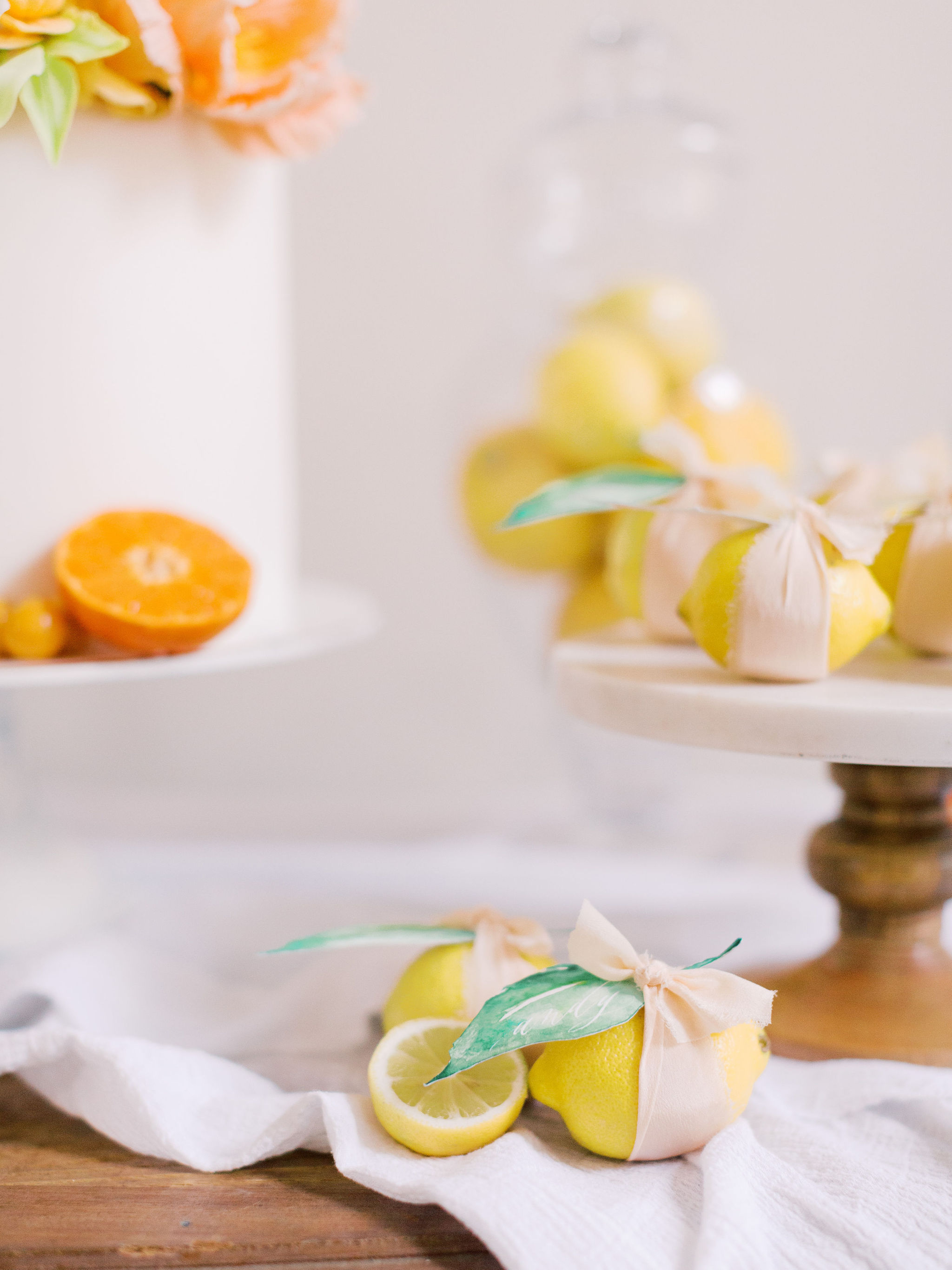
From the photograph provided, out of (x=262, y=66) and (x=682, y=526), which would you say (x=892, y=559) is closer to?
(x=682, y=526)

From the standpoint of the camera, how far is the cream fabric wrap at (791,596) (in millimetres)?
507

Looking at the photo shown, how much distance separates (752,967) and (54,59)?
58 centimetres

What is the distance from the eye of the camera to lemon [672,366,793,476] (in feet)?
2.54

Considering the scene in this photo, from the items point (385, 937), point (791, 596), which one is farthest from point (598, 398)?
point (385, 937)

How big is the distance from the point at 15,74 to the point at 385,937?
0.42 meters

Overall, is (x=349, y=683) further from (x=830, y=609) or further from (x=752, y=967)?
(x=830, y=609)

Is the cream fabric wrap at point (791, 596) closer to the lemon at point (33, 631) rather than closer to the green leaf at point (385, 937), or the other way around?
the green leaf at point (385, 937)

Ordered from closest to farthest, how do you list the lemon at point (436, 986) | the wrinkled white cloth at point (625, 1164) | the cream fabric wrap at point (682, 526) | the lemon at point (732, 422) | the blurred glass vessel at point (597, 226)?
the wrinkled white cloth at point (625, 1164) → the lemon at point (436, 986) → the cream fabric wrap at point (682, 526) → the lemon at point (732, 422) → the blurred glass vessel at point (597, 226)

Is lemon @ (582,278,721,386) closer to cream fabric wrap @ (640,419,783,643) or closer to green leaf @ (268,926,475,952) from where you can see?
cream fabric wrap @ (640,419,783,643)

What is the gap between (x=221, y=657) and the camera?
1.95 feet

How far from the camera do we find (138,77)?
57cm

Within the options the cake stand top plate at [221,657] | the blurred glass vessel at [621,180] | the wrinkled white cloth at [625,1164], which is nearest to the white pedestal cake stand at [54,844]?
the cake stand top plate at [221,657]

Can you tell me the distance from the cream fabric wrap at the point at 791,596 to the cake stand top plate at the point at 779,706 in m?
0.01

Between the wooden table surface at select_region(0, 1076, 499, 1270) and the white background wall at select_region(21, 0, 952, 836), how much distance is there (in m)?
0.58
